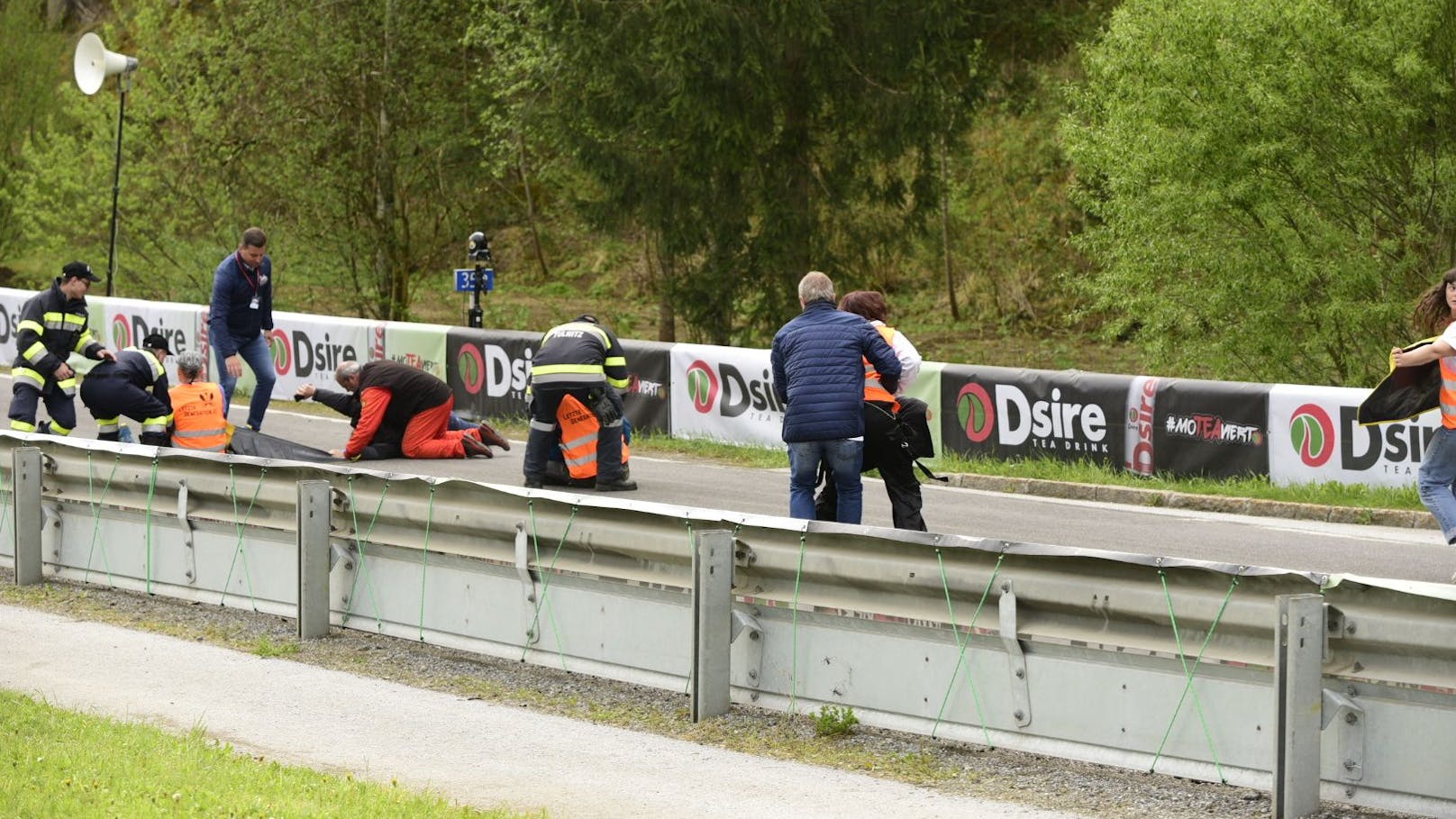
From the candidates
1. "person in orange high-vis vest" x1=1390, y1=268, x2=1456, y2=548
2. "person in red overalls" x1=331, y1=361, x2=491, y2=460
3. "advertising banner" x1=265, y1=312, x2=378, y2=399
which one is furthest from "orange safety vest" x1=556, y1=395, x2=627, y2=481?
"advertising banner" x1=265, y1=312, x2=378, y2=399

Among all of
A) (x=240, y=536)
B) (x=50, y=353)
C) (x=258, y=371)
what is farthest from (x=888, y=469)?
(x=50, y=353)

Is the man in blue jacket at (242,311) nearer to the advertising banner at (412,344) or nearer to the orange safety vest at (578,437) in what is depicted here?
the orange safety vest at (578,437)

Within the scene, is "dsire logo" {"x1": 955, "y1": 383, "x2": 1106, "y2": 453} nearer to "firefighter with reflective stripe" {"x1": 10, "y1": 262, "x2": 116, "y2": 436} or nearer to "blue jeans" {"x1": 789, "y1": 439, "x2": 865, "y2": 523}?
"blue jeans" {"x1": 789, "y1": 439, "x2": 865, "y2": 523}

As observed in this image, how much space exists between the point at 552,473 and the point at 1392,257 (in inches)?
498

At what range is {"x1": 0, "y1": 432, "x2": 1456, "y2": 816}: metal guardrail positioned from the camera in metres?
5.99

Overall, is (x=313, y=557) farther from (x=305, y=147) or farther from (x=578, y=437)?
(x=305, y=147)

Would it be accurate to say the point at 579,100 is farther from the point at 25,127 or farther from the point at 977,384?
the point at 25,127

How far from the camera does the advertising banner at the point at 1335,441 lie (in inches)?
566

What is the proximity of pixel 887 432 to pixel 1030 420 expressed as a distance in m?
6.37

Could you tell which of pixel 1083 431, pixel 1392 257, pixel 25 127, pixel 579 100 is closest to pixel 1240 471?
pixel 1083 431

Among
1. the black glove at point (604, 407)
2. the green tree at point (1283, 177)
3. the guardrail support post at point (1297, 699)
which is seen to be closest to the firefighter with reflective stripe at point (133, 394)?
the black glove at point (604, 407)

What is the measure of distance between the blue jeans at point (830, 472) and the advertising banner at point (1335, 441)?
5823 mm

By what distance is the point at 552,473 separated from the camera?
14.1m

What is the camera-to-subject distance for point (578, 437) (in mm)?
13938
